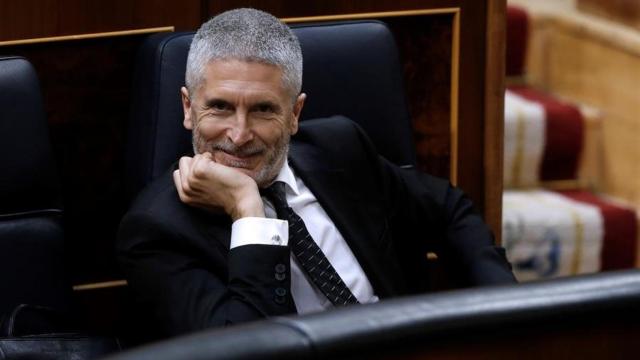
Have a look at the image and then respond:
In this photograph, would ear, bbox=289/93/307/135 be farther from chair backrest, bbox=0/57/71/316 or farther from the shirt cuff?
chair backrest, bbox=0/57/71/316

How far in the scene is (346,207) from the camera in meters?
1.97

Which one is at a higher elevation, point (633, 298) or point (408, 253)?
point (633, 298)

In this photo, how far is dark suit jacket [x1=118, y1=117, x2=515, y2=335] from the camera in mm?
1729

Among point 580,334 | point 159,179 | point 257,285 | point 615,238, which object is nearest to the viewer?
point 580,334

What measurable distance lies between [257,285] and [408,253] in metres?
0.46

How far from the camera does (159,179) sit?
187cm

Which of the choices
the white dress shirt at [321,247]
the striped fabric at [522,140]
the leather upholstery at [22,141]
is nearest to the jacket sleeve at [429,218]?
the white dress shirt at [321,247]

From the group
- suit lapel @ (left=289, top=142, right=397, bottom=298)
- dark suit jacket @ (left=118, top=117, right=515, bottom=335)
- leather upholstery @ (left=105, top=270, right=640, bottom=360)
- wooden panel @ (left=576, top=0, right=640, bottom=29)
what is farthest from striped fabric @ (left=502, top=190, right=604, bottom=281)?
leather upholstery @ (left=105, top=270, right=640, bottom=360)

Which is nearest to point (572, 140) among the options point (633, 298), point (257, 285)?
point (257, 285)

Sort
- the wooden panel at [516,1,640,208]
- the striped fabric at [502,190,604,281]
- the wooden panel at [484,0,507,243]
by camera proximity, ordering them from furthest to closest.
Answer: the wooden panel at [516,1,640,208] < the striped fabric at [502,190,604,281] < the wooden panel at [484,0,507,243]

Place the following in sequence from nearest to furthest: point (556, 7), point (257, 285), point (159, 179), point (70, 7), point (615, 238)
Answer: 1. point (257, 285)
2. point (159, 179)
3. point (70, 7)
4. point (615, 238)
5. point (556, 7)

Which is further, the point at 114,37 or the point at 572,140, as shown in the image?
the point at 572,140

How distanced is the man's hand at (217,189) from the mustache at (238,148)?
4cm

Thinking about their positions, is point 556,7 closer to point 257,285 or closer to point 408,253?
point 408,253
